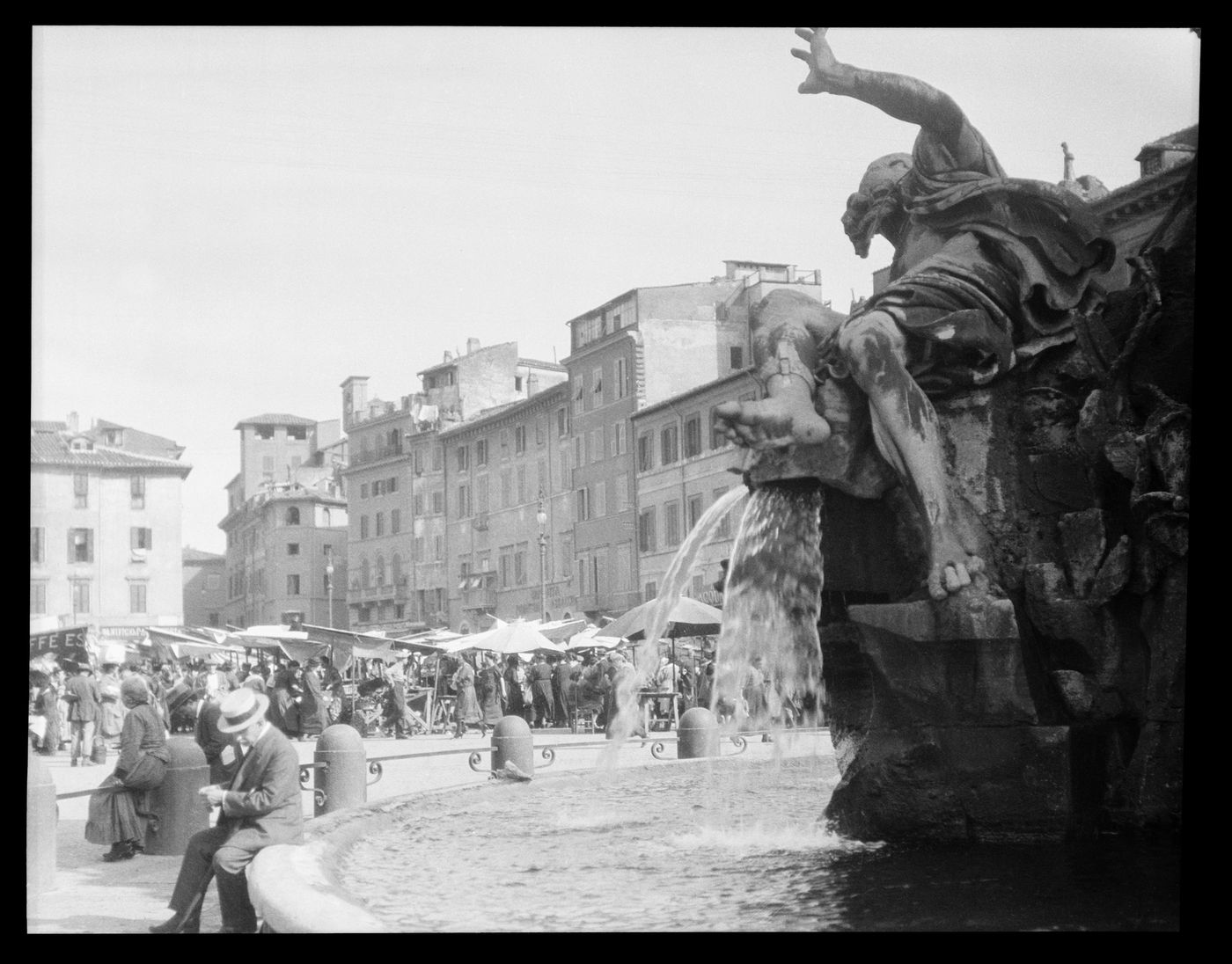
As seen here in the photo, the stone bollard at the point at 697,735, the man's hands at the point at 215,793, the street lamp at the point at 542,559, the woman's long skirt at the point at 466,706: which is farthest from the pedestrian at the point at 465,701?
the man's hands at the point at 215,793

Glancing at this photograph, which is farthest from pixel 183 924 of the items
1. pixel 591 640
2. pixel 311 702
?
pixel 591 640

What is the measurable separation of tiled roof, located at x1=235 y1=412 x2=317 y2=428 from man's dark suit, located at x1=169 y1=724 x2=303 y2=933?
435 centimetres

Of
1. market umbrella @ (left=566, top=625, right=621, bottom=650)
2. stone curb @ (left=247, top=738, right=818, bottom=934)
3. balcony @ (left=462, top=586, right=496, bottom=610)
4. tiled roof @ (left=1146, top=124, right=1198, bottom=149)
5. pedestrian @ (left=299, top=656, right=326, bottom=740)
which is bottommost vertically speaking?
stone curb @ (left=247, top=738, right=818, bottom=934)

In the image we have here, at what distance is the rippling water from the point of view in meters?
5.43

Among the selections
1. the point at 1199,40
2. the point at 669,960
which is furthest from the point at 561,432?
the point at 669,960

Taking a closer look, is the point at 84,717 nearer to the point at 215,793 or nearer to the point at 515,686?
the point at 515,686

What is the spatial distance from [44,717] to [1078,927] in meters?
5.77

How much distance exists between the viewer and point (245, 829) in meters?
5.96

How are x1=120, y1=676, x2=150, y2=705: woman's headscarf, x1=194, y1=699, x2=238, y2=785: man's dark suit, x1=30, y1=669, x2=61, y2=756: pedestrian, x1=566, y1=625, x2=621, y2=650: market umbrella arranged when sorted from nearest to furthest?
1. x1=30, y1=669, x2=61, y2=756: pedestrian
2. x1=194, y1=699, x2=238, y2=785: man's dark suit
3. x1=120, y1=676, x2=150, y2=705: woman's headscarf
4. x1=566, y1=625, x2=621, y2=650: market umbrella

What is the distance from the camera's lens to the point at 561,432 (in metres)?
14.3

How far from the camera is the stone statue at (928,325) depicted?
6367mm

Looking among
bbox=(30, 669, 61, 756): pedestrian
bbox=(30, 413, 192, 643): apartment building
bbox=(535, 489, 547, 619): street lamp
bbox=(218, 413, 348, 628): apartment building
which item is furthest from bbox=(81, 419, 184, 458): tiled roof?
bbox=(535, 489, 547, 619): street lamp

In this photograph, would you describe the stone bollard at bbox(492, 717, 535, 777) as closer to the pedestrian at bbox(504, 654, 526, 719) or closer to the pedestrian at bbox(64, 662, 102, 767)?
the pedestrian at bbox(64, 662, 102, 767)

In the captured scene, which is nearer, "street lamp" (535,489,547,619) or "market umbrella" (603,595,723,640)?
"market umbrella" (603,595,723,640)
